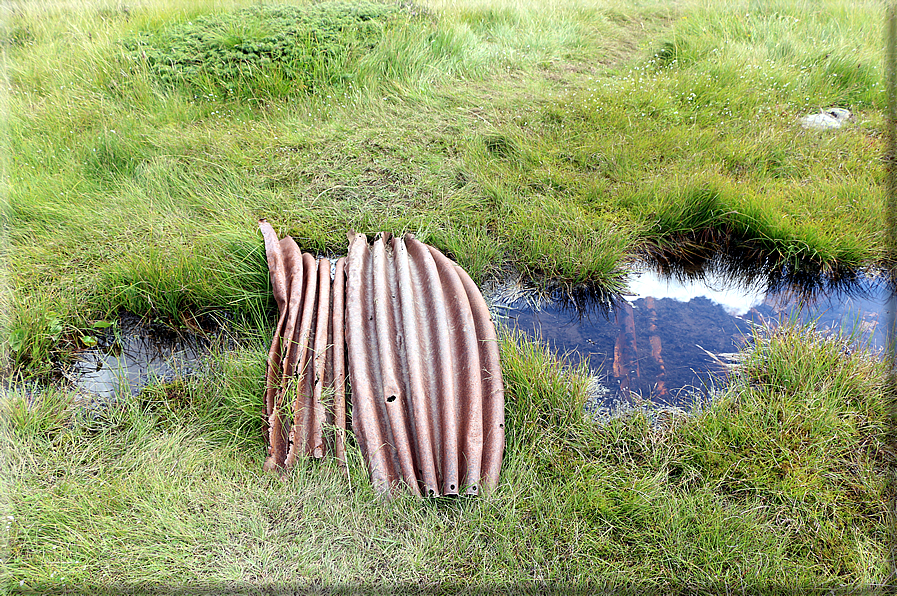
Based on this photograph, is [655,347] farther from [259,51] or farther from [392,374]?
[259,51]

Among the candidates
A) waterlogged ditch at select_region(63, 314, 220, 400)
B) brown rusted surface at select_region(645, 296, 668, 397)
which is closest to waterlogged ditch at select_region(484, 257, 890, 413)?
brown rusted surface at select_region(645, 296, 668, 397)

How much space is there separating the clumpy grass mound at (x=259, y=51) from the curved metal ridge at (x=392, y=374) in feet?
8.84

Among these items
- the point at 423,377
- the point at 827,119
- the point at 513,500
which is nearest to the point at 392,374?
the point at 423,377

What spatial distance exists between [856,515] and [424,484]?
162 centimetres

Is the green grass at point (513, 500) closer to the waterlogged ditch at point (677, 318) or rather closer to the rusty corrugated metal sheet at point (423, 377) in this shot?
the rusty corrugated metal sheet at point (423, 377)

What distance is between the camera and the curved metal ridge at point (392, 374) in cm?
194

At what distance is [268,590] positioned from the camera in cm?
165

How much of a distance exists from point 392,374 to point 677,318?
1681 mm

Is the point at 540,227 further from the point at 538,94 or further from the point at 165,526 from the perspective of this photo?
the point at 165,526

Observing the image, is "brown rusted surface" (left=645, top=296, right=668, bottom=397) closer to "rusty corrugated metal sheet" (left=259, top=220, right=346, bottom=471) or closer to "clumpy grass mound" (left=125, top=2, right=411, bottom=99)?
"rusty corrugated metal sheet" (left=259, top=220, right=346, bottom=471)

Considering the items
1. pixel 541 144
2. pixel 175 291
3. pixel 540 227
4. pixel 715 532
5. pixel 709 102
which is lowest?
pixel 715 532

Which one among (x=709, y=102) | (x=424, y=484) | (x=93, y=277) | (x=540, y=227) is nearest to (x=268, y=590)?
(x=424, y=484)

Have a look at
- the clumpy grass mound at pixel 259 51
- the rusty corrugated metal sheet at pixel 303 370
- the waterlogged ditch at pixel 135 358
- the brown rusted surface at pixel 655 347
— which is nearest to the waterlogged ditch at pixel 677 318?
the brown rusted surface at pixel 655 347

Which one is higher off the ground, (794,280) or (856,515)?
(794,280)
